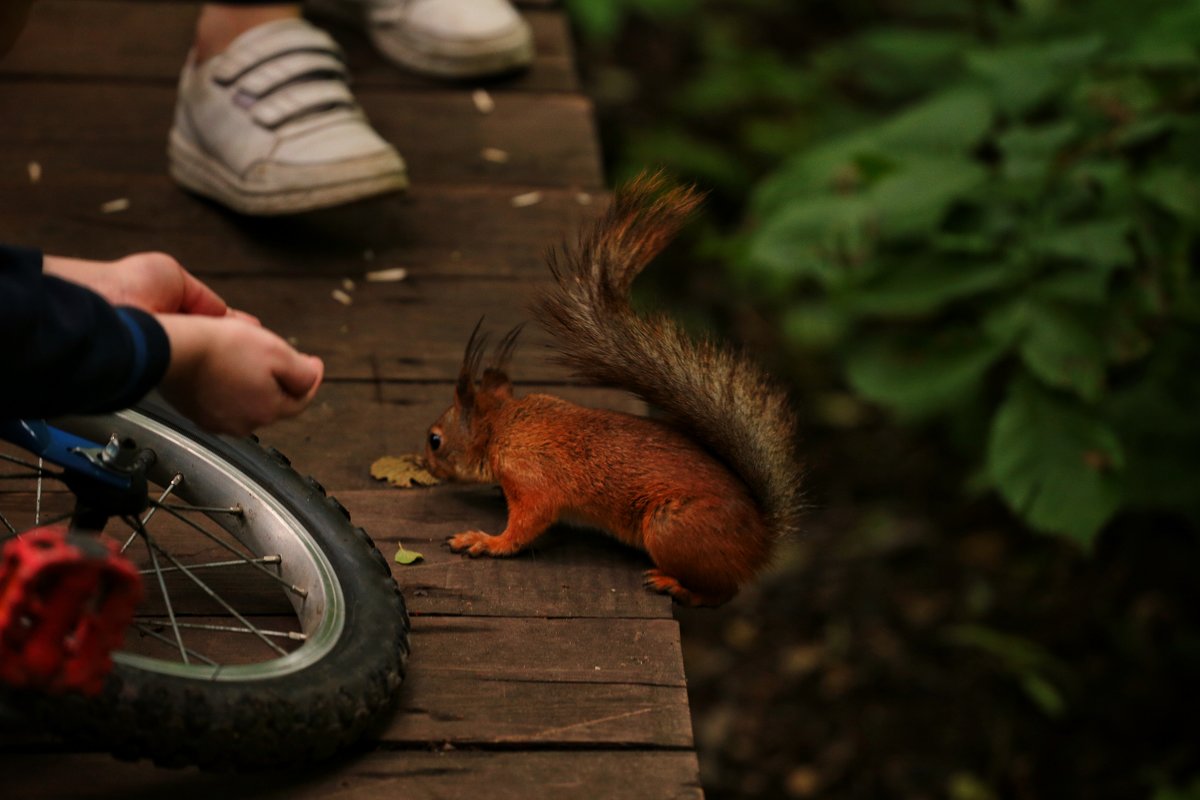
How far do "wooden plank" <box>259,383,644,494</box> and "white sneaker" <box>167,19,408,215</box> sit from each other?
0.51m

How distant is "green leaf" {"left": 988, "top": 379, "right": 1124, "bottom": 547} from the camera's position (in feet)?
8.41

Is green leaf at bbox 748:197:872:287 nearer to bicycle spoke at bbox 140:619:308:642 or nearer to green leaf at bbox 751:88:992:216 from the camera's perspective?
green leaf at bbox 751:88:992:216

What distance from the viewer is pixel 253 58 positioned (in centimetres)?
284

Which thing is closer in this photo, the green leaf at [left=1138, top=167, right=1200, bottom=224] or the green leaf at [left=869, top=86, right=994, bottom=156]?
the green leaf at [left=1138, top=167, right=1200, bottom=224]

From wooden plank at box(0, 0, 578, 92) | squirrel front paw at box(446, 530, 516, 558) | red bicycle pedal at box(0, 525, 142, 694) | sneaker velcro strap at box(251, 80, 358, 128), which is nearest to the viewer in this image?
red bicycle pedal at box(0, 525, 142, 694)

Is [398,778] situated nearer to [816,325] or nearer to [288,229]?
[288,229]

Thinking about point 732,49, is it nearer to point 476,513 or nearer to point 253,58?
point 253,58

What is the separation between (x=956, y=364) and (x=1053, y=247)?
38cm

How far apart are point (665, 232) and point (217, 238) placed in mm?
1281

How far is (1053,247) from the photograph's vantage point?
2752 millimetres

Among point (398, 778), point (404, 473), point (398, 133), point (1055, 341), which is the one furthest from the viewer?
point (398, 133)

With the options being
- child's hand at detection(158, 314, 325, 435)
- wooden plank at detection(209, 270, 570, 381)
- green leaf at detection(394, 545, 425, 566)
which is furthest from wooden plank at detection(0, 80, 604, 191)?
child's hand at detection(158, 314, 325, 435)

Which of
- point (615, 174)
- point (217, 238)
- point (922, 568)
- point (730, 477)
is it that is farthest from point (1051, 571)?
point (217, 238)

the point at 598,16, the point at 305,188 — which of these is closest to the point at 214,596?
the point at 305,188
